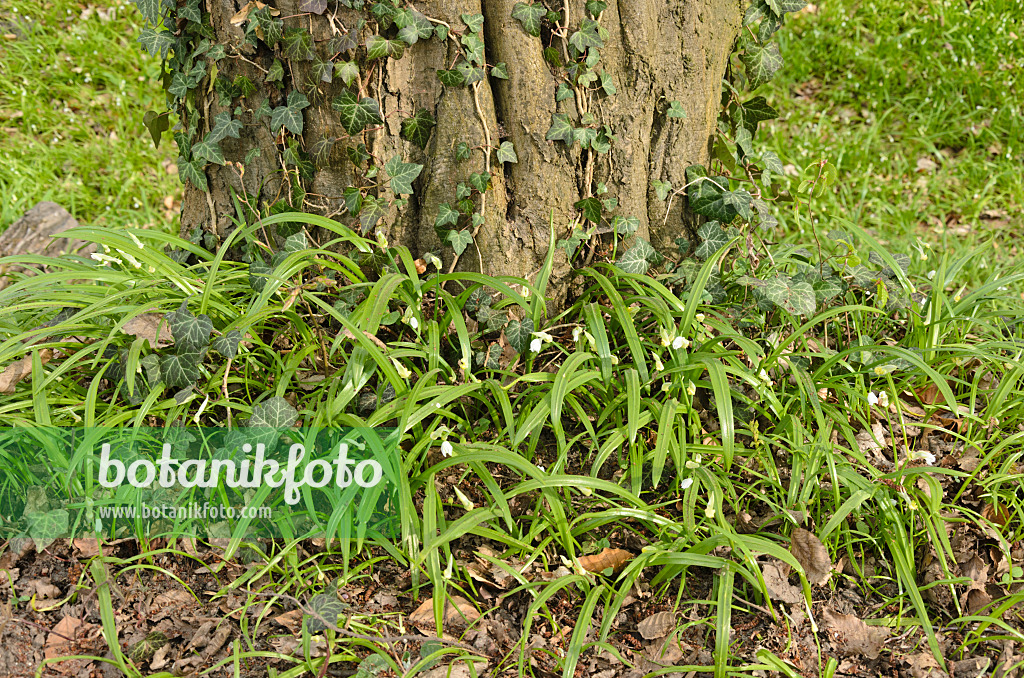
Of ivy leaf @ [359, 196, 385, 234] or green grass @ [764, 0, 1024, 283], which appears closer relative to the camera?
ivy leaf @ [359, 196, 385, 234]

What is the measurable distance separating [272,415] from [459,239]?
0.78 metres

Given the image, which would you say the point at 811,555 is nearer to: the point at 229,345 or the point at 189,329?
the point at 229,345

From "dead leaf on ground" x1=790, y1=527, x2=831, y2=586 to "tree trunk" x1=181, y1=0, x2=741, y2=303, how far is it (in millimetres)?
1070

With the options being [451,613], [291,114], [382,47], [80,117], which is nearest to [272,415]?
[451,613]

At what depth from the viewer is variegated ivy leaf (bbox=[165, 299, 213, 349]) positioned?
203cm

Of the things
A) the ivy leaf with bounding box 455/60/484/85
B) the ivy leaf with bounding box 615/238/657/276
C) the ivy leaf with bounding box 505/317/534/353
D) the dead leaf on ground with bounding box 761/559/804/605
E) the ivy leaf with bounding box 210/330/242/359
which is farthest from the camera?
the ivy leaf with bounding box 615/238/657/276

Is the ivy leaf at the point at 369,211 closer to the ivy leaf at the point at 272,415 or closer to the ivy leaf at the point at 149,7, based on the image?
the ivy leaf at the point at 272,415

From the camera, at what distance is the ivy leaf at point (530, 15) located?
2104 millimetres

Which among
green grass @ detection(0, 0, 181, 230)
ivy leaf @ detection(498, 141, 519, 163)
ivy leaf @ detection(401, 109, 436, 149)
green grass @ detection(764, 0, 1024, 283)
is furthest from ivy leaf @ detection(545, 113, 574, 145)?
green grass @ detection(0, 0, 181, 230)

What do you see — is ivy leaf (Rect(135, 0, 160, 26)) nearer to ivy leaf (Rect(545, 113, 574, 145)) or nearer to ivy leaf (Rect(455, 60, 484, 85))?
ivy leaf (Rect(455, 60, 484, 85))

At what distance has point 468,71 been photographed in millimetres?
2133

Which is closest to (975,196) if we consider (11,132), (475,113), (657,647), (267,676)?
(475,113)

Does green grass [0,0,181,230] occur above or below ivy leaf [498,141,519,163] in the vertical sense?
above

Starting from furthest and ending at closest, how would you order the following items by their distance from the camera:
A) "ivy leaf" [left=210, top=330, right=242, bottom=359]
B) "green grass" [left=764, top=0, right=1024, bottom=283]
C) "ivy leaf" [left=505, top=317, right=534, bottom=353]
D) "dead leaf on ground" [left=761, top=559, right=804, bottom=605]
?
"green grass" [left=764, top=0, right=1024, bottom=283] < "ivy leaf" [left=505, top=317, right=534, bottom=353] < "ivy leaf" [left=210, top=330, right=242, bottom=359] < "dead leaf on ground" [left=761, top=559, right=804, bottom=605]
